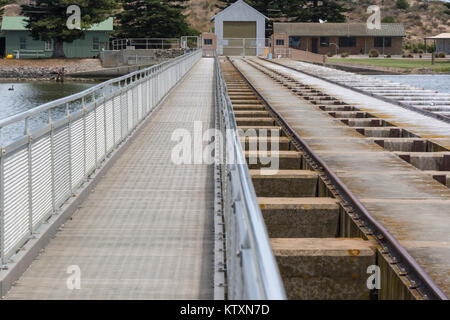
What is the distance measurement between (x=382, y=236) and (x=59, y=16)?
82.1m

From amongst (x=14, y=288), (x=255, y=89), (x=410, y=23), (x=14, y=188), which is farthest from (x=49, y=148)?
(x=410, y=23)

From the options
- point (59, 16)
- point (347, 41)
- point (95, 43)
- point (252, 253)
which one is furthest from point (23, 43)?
point (252, 253)

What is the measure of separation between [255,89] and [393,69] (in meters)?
48.4

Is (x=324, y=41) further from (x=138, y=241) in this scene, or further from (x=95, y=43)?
(x=138, y=241)

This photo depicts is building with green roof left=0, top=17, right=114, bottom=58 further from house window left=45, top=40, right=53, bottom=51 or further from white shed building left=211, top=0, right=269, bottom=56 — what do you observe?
white shed building left=211, top=0, right=269, bottom=56

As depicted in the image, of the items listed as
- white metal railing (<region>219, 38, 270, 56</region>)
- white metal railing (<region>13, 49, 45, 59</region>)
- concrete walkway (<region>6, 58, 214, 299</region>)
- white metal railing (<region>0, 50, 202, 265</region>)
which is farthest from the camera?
white metal railing (<region>13, 49, 45, 59</region>)

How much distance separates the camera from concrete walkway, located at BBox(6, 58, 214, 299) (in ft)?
25.4

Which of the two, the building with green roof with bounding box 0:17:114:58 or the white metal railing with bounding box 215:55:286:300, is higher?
the building with green roof with bounding box 0:17:114:58

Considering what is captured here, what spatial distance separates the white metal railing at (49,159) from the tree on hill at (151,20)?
253 ft

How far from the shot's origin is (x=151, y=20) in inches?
3634

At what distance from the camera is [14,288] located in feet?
25.1

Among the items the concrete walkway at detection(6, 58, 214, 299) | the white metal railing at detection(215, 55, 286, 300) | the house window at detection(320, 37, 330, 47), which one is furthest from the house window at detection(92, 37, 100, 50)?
the white metal railing at detection(215, 55, 286, 300)

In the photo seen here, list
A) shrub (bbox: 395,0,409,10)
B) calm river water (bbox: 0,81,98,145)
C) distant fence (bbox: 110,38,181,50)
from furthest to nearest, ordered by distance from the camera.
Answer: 1. shrub (bbox: 395,0,409,10)
2. distant fence (bbox: 110,38,181,50)
3. calm river water (bbox: 0,81,98,145)

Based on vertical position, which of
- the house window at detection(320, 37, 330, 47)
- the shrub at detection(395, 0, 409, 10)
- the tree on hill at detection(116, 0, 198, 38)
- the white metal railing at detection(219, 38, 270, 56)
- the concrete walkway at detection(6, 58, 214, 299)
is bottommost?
the concrete walkway at detection(6, 58, 214, 299)
